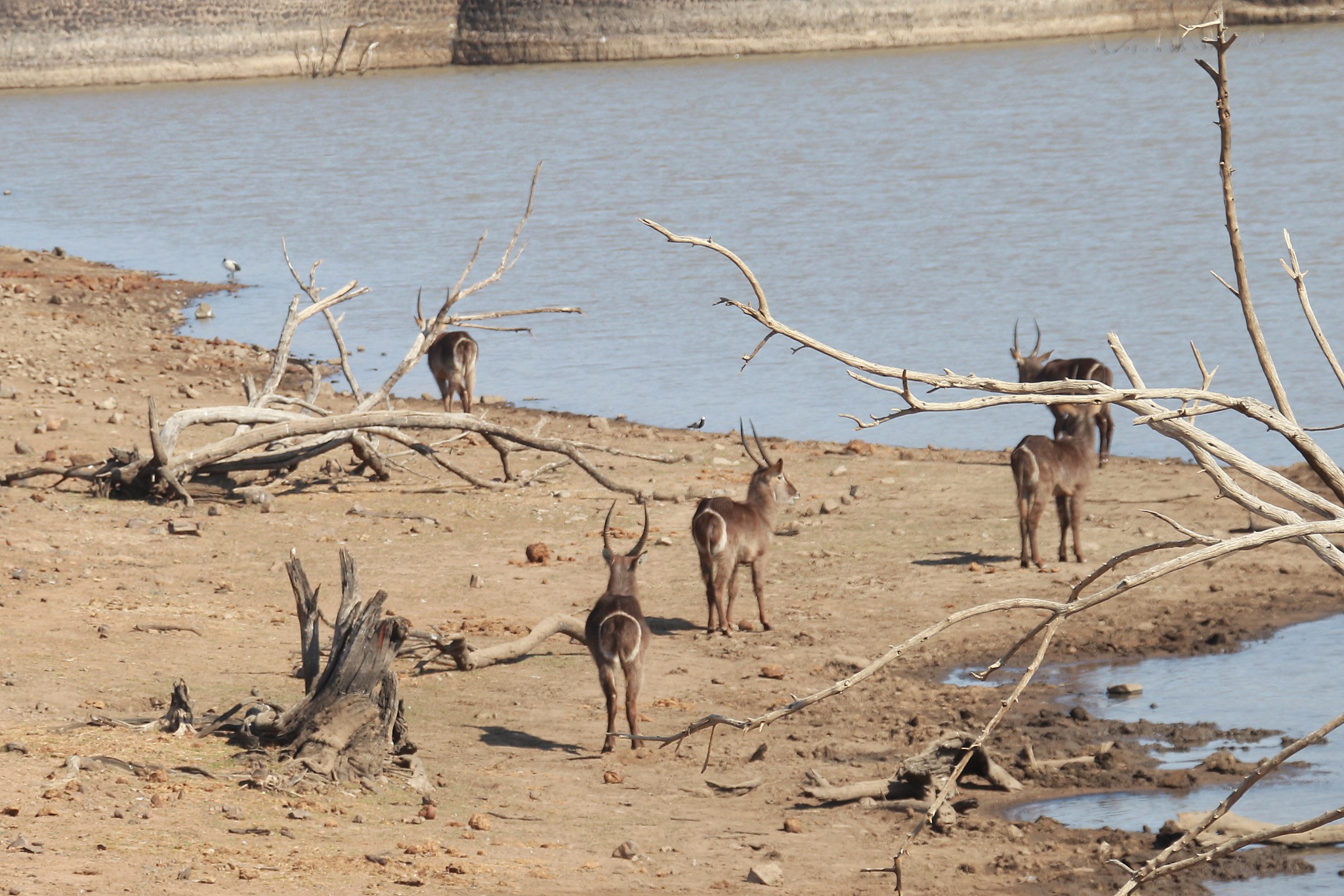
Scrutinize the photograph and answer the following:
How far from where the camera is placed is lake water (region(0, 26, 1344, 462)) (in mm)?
19641

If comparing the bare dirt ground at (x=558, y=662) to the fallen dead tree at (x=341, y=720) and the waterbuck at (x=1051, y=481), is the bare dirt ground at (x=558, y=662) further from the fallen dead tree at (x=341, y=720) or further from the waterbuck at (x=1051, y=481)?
the waterbuck at (x=1051, y=481)

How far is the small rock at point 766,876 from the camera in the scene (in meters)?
6.62

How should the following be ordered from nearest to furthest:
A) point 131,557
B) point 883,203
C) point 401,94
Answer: point 131,557, point 883,203, point 401,94

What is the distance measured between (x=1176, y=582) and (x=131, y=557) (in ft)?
23.3

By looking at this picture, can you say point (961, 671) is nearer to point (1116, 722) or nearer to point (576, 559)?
point (1116, 722)

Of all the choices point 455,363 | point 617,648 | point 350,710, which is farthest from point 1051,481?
point 455,363

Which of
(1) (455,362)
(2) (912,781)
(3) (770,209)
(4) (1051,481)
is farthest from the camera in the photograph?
Answer: (3) (770,209)

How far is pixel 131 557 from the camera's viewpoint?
35.4 feet

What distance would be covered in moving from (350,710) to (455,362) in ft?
31.5

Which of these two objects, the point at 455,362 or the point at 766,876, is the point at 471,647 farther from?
the point at 455,362

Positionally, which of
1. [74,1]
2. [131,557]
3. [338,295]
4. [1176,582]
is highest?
[74,1]

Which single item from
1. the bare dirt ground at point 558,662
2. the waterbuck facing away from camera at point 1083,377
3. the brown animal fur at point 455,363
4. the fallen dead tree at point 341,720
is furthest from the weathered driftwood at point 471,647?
the brown animal fur at point 455,363

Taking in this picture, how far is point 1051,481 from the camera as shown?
453 inches

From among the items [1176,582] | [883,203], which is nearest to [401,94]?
[883,203]
